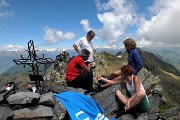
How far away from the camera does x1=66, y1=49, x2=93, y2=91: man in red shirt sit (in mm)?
16031

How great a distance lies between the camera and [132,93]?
1448cm

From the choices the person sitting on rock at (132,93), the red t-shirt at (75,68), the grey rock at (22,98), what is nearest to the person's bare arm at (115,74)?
the person sitting on rock at (132,93)

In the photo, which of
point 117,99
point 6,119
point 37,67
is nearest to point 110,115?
point 117,99

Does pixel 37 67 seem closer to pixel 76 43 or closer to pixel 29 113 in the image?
pixel 29 113

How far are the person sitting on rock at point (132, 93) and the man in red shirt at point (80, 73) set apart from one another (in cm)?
227

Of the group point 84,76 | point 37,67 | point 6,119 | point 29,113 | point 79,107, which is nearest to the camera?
point 6,119

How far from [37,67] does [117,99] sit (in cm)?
506

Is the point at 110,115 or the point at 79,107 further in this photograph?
the point at 110,115

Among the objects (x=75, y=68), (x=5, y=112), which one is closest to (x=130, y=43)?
(x=75, y=68)

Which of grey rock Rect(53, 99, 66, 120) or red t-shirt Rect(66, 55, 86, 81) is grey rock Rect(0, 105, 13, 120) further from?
red t-shirt Rect(66, 55, 86, 81)

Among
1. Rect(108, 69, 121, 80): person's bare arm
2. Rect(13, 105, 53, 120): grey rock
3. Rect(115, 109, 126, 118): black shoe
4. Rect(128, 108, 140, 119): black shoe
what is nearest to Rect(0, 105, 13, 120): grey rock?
Rect(13, 105, 53, 120): grey rock

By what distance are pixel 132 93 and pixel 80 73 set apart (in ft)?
12.1

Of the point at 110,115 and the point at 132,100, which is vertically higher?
the point at 132,100

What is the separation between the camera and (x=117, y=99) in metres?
15.2
